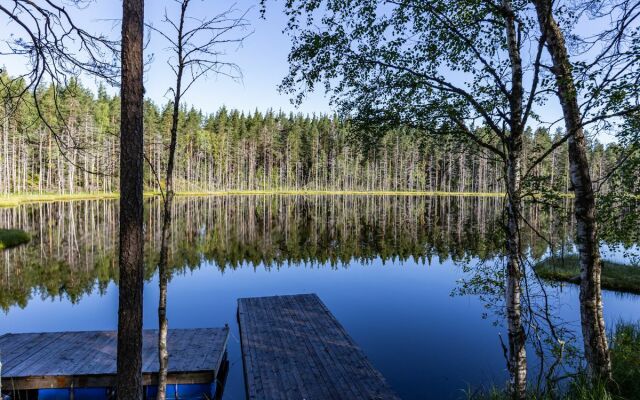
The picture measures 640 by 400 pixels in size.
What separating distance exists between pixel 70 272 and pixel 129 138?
62.3 ft

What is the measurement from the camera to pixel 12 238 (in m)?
25.8

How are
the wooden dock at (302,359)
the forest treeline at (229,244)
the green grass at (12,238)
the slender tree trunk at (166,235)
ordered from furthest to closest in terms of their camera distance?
the green grass at (12,238) → the forest treeline at (229,244) → the wooden dock at (302,359) → the slender tree trunk at (166,235)

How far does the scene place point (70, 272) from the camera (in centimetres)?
2030

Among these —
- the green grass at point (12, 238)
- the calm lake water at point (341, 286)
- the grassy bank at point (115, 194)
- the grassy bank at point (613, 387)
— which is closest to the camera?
the grassy bank at point (613, 387)

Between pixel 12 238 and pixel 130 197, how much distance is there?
90.4 feet

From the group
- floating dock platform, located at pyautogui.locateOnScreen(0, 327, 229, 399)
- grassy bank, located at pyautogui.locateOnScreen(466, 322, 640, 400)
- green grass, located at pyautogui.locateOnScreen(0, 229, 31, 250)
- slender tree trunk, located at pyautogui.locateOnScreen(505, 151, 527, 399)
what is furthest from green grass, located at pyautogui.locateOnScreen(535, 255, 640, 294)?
green grass, located at pyautogui.locateOnScreen(0, 229, 31, 250)

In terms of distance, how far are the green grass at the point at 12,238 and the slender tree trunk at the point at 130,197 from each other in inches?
1031

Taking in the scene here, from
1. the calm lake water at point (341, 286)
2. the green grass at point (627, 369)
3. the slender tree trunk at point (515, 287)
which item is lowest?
the calm lake water at point (341, 286)

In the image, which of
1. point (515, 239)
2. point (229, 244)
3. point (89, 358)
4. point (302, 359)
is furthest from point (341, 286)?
point (515, 239)

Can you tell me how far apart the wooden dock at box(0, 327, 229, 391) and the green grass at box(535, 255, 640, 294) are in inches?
611

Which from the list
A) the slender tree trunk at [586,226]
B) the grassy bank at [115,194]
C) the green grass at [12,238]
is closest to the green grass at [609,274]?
the slender tree trunk at [586,226]

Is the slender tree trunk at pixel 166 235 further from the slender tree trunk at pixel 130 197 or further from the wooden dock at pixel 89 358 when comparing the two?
the slender tree trunk at pixel 130 197

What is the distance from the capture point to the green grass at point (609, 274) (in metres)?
18.5

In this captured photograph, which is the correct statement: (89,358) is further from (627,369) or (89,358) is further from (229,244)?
(229,244)
